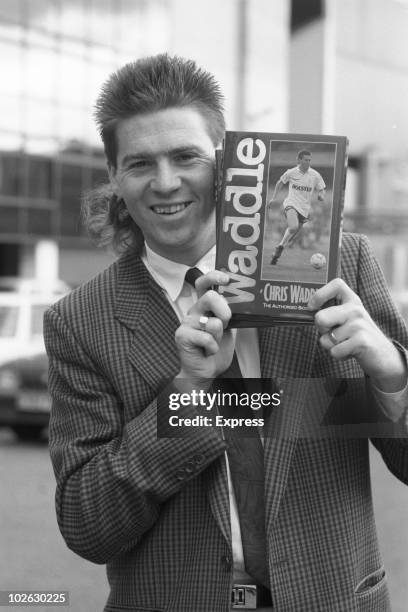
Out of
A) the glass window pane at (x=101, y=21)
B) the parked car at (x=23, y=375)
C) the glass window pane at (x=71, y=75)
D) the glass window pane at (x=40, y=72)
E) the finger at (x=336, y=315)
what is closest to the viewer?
the finger at (x=336, y=315)

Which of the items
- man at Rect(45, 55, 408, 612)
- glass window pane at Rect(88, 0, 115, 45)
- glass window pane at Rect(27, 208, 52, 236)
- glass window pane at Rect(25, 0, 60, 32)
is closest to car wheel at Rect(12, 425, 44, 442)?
glass window pane at Rect(88, 0, 115, 45)

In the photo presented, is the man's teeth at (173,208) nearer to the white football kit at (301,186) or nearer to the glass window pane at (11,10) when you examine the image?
the white football kit at (301,186)

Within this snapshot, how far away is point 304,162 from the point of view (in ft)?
3.77

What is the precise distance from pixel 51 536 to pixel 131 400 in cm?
381

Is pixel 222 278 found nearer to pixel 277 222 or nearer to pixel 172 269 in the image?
pixel 277 222

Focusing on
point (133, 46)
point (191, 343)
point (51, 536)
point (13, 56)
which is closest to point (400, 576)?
point (51, 536)

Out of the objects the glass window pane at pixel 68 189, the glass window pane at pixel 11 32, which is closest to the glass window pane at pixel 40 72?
the glass window pane at pixel 11 32

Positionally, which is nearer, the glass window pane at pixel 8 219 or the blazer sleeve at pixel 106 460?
the blazer sleeve at pixel 106 460

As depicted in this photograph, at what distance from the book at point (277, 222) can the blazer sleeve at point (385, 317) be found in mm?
185

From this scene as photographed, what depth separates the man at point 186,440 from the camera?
4.11 ft

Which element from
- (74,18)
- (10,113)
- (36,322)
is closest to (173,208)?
(36,322)

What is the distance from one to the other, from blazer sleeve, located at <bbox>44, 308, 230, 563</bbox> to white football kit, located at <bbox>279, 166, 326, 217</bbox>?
1.03ft

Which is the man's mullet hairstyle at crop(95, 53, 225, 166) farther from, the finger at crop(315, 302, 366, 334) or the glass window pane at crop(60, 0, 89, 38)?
the glass window pane at crop(60, 0, 89, 38)

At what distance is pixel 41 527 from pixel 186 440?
162 inches
